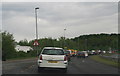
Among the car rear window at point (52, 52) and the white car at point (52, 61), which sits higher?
the car rear window at point (52, 52)

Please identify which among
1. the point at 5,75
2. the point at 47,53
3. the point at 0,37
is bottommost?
the point at 5,75

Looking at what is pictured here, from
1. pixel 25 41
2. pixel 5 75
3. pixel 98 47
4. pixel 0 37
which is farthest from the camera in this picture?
pixel 98 47

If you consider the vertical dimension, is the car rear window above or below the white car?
above

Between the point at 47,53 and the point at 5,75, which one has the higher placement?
the point at 47,53

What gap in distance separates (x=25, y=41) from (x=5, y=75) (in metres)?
112

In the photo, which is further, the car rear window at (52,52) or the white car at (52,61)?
the car rear window at (52,52)

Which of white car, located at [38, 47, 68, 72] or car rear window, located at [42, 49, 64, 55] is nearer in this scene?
white car, located at [38, 47, 68, 72]

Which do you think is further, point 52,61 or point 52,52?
point 52,52

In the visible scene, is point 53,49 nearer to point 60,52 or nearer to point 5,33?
point 60,52

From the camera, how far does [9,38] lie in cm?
4256

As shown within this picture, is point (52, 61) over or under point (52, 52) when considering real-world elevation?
under

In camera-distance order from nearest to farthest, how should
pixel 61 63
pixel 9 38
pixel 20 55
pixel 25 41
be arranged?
1. pixel 61 63
2. pixel 9 38
3. pixel 20 55
4. pixel 25 41

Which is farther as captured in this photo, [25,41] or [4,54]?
[25,41]

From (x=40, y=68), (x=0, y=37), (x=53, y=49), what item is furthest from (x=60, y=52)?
(x=0, y=37)
